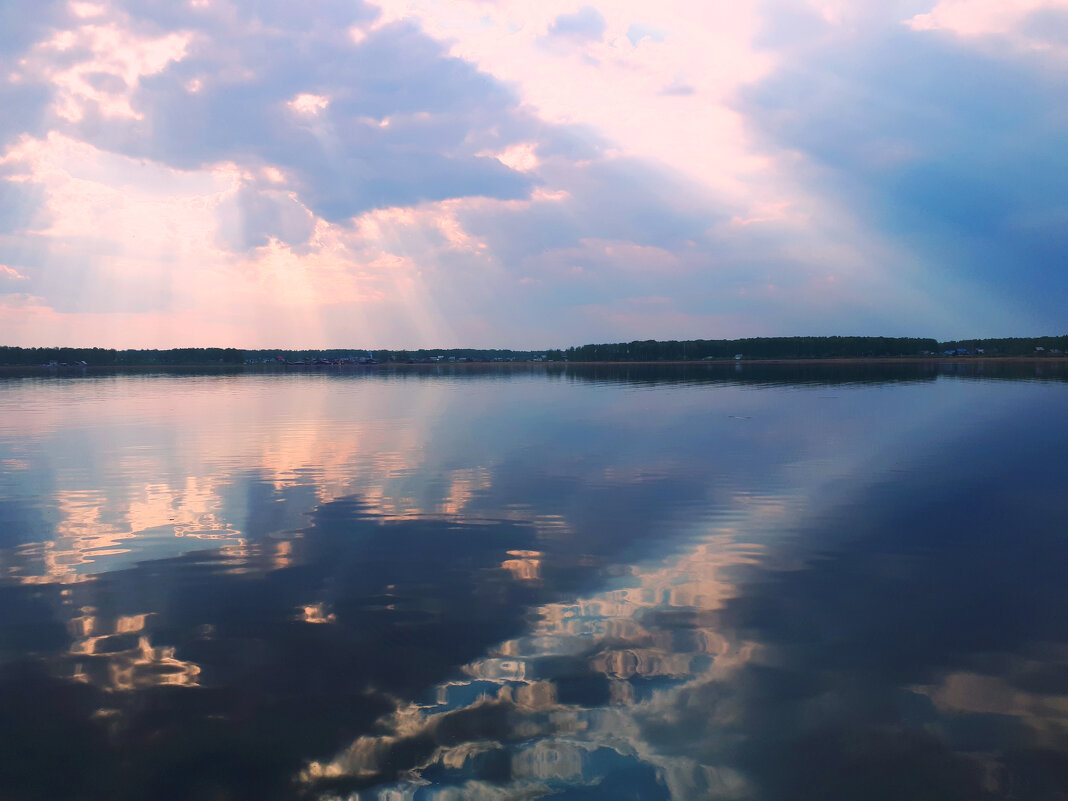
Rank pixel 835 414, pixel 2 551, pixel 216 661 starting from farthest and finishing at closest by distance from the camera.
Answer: pixel 835 414 < pixel 2 551 < pixel 216 661

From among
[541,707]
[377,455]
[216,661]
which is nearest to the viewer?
[541,707]

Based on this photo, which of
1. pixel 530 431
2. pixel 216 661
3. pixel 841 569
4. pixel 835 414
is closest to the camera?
pixel 216 661

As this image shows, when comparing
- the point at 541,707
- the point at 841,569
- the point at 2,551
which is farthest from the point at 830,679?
the point at 2,551

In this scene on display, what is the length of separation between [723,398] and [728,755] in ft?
221

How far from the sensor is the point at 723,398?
73562 millimetres

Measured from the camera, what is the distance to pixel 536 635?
1223 centimetres

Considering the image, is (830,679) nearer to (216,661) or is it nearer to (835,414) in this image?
(216,661)

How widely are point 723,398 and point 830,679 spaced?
64998 millimetres

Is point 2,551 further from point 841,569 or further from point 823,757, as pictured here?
point 841,569

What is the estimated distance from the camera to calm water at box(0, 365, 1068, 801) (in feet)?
28.4

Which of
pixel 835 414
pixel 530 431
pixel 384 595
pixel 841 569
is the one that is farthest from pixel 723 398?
pixel 384 595

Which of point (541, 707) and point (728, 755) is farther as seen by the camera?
point (541, 707)

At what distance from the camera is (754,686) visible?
10.5m

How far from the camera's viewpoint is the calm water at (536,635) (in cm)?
865
